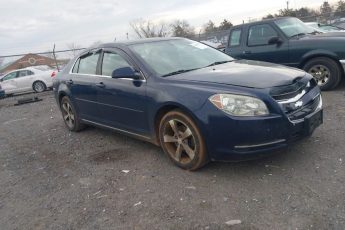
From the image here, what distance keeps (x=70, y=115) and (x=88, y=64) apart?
135cm

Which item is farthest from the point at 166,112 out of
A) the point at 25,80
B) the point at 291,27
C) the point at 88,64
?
the point at 25,80

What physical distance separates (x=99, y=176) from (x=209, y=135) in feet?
5.39

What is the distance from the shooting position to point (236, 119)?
3725mm

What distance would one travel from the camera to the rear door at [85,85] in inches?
227

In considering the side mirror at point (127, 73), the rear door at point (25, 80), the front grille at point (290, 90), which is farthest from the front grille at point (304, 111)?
the rear door at point (25, 80)

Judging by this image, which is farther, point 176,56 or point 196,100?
point 176,56

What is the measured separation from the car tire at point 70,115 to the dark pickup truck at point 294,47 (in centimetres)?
440

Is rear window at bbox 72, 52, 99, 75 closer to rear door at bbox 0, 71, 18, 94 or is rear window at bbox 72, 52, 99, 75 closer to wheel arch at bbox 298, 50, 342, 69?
wheel arch at bbox 298, 50, 342, 69

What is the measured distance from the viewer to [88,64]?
19.9ft

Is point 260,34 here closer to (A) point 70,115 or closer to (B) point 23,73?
(A) point 70,115

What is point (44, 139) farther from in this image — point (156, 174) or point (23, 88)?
point (23, 88)

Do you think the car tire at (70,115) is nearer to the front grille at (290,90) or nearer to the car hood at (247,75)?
the car hood at (247,75)

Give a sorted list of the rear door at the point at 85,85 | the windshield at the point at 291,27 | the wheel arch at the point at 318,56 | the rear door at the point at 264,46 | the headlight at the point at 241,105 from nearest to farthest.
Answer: the headlight at the point at 241,105, the rear door at the point at 85,85, the wheel arch at the point at 318,56, the rear door at the point at 264,46, the windshield at the point at 291,27

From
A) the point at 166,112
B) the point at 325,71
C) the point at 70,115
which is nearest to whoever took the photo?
the point at 166,112
